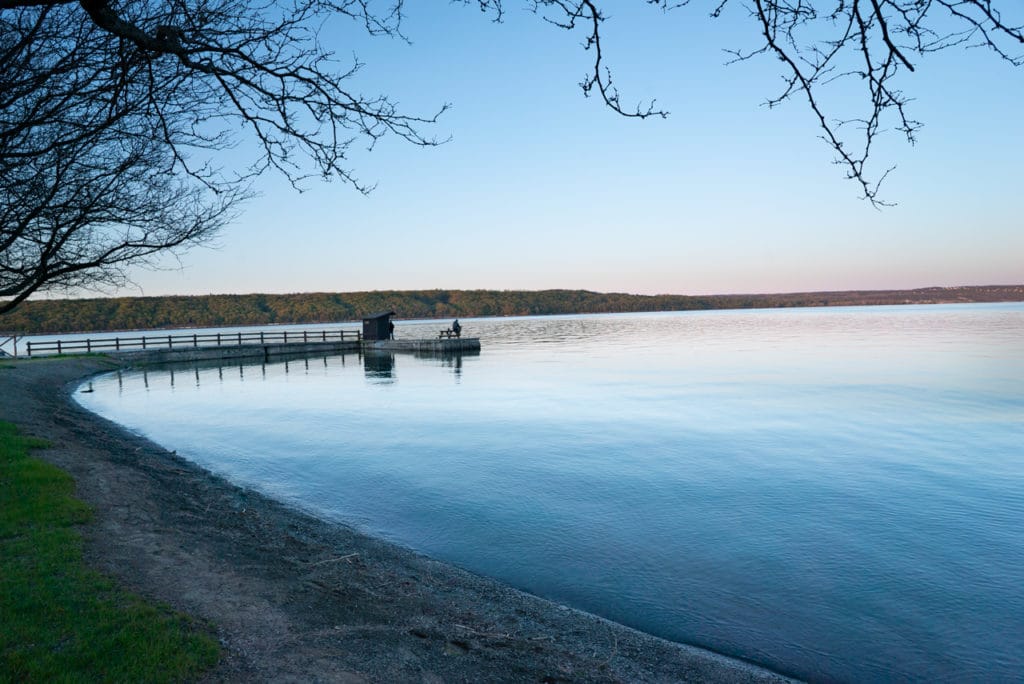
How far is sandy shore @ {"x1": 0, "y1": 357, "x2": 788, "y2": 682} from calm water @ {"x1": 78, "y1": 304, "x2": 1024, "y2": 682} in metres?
1.00

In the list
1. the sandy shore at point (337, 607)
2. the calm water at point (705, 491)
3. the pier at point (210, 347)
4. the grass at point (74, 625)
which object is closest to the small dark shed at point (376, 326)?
the pier at point (210, 347)

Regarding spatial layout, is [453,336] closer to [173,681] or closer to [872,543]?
[872,543]

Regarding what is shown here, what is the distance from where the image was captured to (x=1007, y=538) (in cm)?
Result: 1243

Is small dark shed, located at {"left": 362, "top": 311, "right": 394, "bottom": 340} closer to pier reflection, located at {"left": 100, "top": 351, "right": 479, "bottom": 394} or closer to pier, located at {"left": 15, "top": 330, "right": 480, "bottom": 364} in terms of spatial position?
pier, located at {"left": 15, "top": 330, "right": 480, "bottom": 364}

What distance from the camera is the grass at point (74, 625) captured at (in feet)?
16.7

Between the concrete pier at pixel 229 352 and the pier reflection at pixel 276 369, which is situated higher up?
the concrete pier at pixel 229 352

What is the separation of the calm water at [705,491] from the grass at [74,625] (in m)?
5.50

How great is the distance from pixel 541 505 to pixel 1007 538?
9.64 m

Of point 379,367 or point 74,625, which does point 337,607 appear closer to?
point 74,625

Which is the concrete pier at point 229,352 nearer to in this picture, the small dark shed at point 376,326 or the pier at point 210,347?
the pier at point 210,347

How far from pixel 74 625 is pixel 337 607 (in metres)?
2.77

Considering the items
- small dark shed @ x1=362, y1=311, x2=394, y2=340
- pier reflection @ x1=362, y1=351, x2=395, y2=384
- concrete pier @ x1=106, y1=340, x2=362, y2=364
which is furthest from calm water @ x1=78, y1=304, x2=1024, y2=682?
small dark shed @ x1=362, y1=311, x2=394, y2=340

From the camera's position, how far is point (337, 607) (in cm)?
762

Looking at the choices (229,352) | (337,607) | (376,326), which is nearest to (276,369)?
(229,352)
